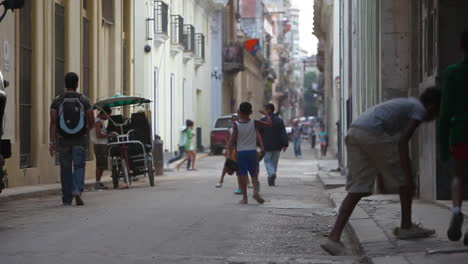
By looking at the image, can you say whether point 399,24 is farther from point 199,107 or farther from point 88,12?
point 199,107

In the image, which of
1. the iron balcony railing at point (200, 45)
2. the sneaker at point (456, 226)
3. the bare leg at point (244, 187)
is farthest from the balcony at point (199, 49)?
the sneaker at point (456, 226)

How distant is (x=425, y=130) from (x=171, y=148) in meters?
27.5

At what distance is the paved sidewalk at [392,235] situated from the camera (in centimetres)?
749

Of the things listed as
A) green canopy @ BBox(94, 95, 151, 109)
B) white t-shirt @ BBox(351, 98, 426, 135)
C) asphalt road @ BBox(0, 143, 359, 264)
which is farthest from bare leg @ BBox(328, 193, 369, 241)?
green canopy @ BBox(94, 95, 151, 109)

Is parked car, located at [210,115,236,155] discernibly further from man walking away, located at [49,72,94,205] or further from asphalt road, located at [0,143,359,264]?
man walking away, located at [49,72,94,205]

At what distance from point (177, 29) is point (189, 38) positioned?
3.61m

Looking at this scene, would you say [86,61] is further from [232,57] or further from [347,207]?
[232,57]

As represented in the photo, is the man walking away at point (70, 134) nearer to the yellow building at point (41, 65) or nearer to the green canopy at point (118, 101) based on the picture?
the yellow building at point (41, 65)

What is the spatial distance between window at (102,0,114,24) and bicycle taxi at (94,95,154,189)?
8220 millimetres

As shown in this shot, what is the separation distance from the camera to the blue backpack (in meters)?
13.3

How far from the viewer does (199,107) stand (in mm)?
50938

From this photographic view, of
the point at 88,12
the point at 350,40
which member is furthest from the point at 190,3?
the point at 350,40

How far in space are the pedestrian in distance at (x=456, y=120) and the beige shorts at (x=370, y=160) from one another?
55cm

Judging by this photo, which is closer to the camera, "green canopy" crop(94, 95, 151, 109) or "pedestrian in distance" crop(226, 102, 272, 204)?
"pedestrian in distance" crop(226, 102, 272, 204)
